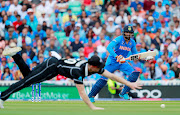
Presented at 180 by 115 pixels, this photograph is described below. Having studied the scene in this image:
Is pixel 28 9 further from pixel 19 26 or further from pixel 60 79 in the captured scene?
pixel 60 79

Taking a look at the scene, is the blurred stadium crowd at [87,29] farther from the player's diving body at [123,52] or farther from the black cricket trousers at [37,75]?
the black cricket trousers at [37,75]

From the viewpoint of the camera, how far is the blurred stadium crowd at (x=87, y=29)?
64.1ft

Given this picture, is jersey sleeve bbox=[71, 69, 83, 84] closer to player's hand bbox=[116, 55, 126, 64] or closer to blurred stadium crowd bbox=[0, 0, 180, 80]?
player's hand bbox=[116, 55, 126, 64]

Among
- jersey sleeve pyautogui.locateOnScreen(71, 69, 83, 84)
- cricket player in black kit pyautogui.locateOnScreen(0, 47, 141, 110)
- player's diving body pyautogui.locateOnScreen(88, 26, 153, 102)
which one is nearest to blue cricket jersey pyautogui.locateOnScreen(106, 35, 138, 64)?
player's diving body pyautogui.locateOnScreen(88, 26, 153, 102)

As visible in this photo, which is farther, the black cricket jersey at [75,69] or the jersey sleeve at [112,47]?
the jersey sleeve at [112,47]

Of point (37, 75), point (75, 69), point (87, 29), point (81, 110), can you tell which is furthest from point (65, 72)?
point (87, 29)

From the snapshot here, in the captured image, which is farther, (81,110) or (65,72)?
(81,110)

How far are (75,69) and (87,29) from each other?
12.1 metres

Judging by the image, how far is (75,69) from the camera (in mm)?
9578

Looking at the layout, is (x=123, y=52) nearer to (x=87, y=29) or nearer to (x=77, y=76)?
(x=77, y=76)

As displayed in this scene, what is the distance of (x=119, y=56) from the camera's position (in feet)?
42.9

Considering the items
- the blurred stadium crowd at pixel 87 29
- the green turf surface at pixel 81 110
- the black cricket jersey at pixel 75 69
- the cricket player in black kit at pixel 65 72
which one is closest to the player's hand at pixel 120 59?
the green turf surface at pixel 81 110

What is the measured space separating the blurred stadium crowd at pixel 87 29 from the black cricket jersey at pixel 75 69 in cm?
872

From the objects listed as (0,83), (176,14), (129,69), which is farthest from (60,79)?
(176,14)
